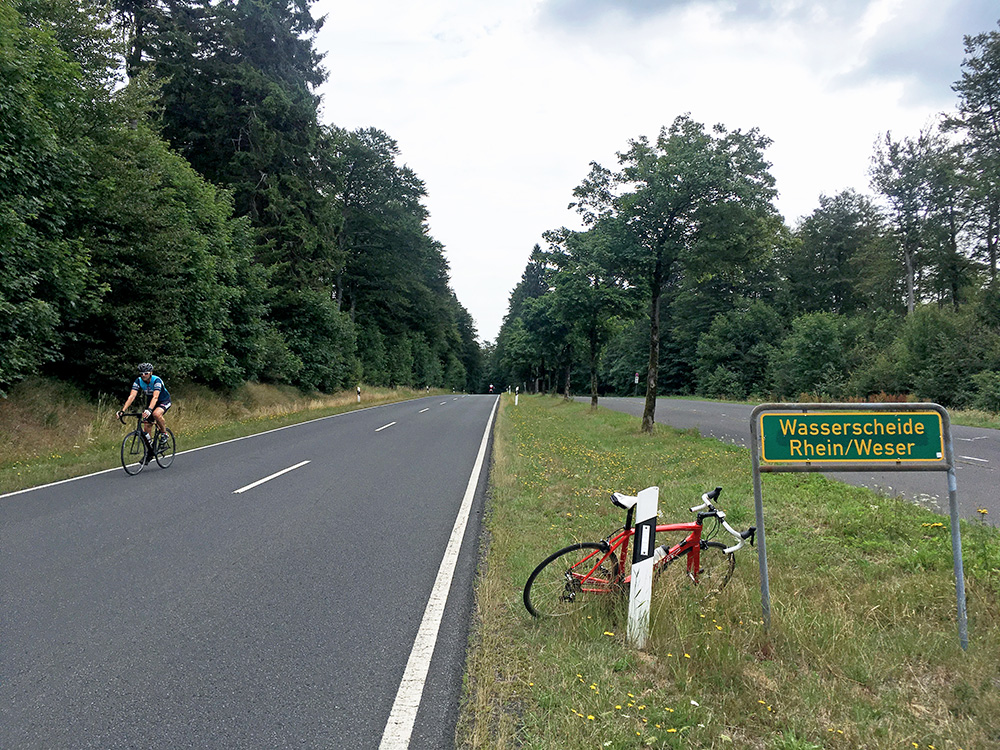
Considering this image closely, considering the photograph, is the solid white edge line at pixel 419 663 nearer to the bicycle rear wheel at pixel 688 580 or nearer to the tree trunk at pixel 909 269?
the bicycle rear wheel at pixel 688 580

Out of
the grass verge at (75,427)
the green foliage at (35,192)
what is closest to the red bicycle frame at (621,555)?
the grass verge at (75,427)

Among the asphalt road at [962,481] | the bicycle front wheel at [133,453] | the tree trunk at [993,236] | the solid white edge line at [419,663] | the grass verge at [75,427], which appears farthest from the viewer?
the tree trunk at [993,236]

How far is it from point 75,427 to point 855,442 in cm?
1565

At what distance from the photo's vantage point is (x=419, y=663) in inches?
138

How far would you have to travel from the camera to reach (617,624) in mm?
4055

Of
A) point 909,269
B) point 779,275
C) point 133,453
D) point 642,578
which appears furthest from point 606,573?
point 779,275

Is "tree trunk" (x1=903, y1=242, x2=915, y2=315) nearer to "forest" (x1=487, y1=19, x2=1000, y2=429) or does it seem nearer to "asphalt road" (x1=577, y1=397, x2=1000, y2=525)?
"forest" (x1=487, y1=19, x2=1000, y2=429)

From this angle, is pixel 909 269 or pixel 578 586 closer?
pixel 578 586

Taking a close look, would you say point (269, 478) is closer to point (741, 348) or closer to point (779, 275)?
point (741, 348)

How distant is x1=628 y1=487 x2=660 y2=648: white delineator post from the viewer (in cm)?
379

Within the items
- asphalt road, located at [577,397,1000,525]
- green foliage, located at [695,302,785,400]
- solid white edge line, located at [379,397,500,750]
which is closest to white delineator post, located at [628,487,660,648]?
solid white edge line, located at [379,397,500,750]

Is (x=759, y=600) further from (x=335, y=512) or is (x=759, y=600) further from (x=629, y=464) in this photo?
(x=629, y=464)

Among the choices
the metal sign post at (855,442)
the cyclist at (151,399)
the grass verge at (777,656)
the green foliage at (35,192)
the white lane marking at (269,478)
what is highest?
the green foliage at (35,192)

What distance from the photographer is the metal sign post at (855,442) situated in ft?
12.6
